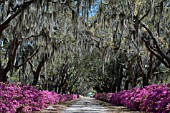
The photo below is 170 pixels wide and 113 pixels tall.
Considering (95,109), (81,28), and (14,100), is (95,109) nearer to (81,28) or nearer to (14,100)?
(81,28)

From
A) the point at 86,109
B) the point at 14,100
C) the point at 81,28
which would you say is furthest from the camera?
the point at 81,28

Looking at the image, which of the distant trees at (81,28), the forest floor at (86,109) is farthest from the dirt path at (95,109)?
the distant trees at (81,28)

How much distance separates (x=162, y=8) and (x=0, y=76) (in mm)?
8818

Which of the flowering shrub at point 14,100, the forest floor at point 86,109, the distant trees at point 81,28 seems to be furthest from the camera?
the forest floor at point 86,109

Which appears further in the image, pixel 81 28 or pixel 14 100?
pixel 81 28

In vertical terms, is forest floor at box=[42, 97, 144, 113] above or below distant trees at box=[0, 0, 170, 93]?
below

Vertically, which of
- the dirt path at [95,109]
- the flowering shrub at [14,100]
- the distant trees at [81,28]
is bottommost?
the dirt path at [95,109]

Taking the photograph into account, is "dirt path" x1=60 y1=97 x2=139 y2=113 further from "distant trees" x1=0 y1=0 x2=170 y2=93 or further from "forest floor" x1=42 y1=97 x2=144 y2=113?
"distant trees" x1=0 y1=0 x2=170 y2=93

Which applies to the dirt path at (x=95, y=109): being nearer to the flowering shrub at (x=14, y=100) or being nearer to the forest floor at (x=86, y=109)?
the forest floor at (x=86, y=109)

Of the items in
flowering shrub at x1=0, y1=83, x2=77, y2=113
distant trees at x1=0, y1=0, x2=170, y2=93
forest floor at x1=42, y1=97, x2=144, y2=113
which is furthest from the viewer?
forest floor at x1=42, y1=97, x2=144, y2=113

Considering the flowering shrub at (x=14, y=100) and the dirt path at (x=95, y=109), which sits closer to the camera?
the flowering shrub at (x=14, y=100)

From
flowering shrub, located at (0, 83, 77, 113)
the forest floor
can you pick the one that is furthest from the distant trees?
the forest floor

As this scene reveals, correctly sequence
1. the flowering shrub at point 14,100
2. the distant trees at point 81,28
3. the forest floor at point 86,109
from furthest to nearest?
the forest floor at point 86,109 → the distant trees at point 81,28 → the flowering shrub at point 14,100

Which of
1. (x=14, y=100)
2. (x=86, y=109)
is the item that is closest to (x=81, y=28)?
(x=86, y=109)
